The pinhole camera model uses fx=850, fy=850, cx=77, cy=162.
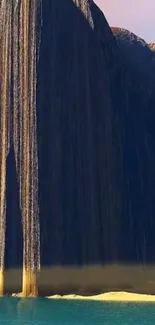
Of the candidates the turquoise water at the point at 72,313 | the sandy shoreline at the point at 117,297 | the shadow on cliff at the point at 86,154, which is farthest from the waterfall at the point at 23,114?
the turquoise water at the point at 72,313

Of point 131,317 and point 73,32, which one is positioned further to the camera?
point 73,32

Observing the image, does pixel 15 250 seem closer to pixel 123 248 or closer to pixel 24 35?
pixel 123 248

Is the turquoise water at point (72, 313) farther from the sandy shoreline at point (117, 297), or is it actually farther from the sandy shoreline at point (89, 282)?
the sandy shoreline at point (89, 282)

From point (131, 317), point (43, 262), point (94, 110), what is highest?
point (94, 110)

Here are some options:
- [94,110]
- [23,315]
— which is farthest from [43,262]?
A: [23,315]

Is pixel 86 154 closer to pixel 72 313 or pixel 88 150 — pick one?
pixel 88 150

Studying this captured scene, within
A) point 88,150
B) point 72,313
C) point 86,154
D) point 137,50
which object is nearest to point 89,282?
point 86,154
